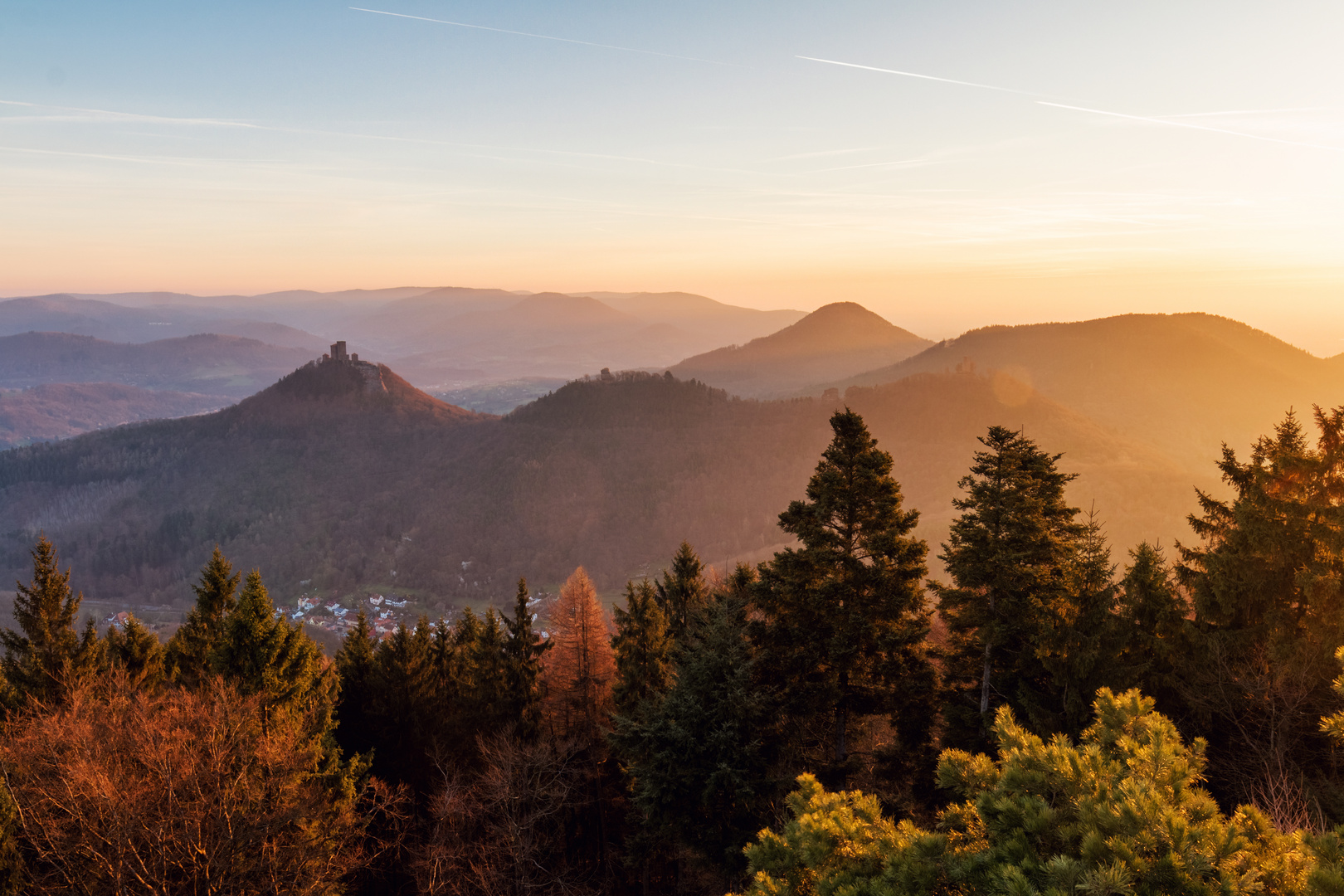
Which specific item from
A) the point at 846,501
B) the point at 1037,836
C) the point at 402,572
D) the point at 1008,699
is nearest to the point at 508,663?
the point at 846,501

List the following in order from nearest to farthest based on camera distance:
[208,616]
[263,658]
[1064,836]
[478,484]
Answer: [1064,836] < [263,658] < [208,616] < [478,484]

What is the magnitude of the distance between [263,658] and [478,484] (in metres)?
153

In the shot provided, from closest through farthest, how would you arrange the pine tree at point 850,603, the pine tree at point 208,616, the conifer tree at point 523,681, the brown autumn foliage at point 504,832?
the pine tree at point 850,603 → the brown autumn foliage at point 504,832 → the pine tree at point 208,616 → the conifer tree at point 523,681

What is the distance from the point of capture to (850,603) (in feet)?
61.6

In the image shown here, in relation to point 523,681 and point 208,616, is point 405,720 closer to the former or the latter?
point 523,681

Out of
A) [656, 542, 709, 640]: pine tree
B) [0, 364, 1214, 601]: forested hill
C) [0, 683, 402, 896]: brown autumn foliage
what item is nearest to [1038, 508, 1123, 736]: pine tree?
[656, 542, 709, 640]: pine tree

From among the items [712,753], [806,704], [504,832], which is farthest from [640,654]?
[806,704]

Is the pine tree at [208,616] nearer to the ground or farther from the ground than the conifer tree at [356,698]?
farther from the ground

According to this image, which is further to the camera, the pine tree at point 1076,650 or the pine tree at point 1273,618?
the pine tree at point 1076,650

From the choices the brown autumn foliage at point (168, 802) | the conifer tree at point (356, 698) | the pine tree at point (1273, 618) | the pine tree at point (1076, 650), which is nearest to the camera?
the brown autumn foliage at point (168, 802)

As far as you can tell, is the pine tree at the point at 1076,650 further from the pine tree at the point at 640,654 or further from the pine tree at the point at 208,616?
the pine tree at the point at 208,616

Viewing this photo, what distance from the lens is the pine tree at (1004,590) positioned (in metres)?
17.9

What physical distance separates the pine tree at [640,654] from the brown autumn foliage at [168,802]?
1179 cm

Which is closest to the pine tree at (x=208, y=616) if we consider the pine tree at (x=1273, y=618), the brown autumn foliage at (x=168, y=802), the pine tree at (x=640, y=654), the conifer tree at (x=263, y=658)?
the conifer tree at (x=263, y=658)
